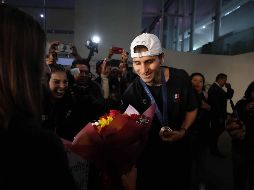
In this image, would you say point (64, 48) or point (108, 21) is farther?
point (108, 21)

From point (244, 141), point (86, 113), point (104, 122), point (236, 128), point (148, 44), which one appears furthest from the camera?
point (244, 141)

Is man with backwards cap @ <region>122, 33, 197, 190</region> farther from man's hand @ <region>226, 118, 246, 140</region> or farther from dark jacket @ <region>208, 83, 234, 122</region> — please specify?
dark jacket @ <region>208, 83, 234, 122</region>

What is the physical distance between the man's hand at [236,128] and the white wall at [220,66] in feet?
22.6

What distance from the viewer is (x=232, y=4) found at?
1198cm

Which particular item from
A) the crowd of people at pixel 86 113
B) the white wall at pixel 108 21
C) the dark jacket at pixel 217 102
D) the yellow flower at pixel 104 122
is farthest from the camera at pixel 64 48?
the white wall at pixel 108 21

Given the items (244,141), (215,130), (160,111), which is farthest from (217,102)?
(160,111)

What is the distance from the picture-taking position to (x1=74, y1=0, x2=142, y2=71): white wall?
9531mm

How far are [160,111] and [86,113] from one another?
62 centimetres

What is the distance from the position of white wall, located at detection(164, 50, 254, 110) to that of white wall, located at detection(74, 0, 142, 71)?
58.8 inches

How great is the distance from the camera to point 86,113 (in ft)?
9.32

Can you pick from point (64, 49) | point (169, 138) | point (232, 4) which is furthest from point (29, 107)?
point (232, 4)

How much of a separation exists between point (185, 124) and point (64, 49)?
2.15m

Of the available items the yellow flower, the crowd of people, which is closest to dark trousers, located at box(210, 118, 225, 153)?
the crowd of people

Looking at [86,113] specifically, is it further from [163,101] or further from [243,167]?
[243,167]
